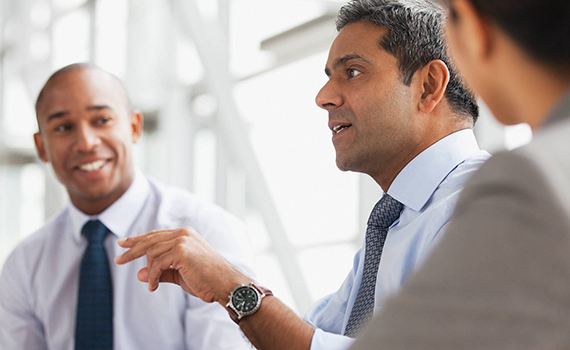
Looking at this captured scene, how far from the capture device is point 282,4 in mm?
4074

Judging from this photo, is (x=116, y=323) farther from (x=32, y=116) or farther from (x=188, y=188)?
(x=32, y=116)

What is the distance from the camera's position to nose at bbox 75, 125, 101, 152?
88.4 inches

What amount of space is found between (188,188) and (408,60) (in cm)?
331

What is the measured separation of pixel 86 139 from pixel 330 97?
1067 mm

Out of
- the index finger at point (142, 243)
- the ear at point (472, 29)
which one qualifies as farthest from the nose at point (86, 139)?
the ear at point (472, 29)

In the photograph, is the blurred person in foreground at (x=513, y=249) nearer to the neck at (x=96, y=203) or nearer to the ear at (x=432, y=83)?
the ear at (x=432, y=83)

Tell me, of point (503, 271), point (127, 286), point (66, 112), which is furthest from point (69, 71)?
point (503, 271)

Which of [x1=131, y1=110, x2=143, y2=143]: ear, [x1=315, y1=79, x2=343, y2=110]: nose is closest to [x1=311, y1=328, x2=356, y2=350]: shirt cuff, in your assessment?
[x1=315, y1=79, x2=343, y2=110]: nose

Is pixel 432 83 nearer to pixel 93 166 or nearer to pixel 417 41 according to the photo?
pixel 417 41

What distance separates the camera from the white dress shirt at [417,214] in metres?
1.27

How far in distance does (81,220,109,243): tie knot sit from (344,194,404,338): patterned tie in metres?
1.09

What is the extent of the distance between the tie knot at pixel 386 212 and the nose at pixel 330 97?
0.90 feet

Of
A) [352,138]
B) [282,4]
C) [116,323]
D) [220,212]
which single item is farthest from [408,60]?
[282,4]

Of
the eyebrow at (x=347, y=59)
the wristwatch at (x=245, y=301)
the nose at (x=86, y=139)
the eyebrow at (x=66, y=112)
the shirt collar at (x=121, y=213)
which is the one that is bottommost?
the wristwatch at (x=245, y=301)
